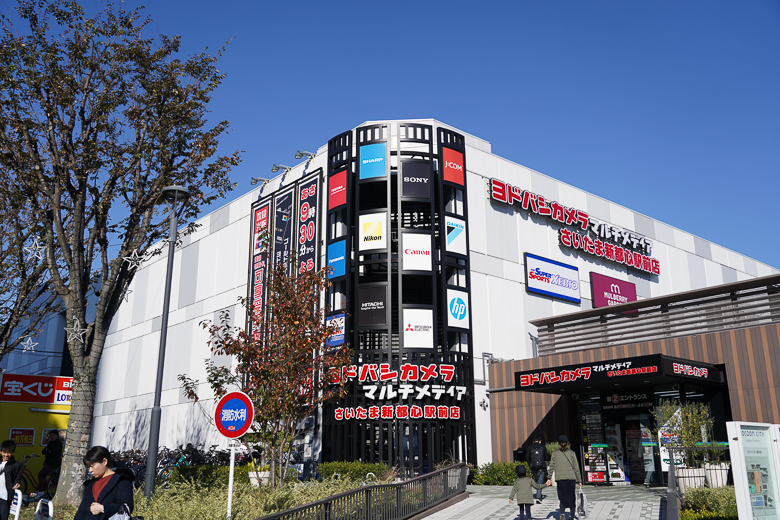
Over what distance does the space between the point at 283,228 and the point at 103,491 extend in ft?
83.7

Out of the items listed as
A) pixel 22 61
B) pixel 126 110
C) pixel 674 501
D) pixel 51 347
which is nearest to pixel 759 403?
pixel 674 501

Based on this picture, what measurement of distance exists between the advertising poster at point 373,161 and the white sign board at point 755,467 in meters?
19.4

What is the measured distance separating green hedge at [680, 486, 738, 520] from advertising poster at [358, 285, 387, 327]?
44.4ft

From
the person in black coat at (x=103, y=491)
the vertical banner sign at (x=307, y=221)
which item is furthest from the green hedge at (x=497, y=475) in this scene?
the person in black coat at (x=103, y=491)

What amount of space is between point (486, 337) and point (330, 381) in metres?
13.1

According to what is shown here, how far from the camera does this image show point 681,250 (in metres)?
39.7

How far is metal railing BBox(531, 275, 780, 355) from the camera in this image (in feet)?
61.8

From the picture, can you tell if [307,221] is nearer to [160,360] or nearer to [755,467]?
[160,360]

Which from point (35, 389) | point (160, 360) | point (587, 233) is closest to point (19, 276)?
point (35, 389)

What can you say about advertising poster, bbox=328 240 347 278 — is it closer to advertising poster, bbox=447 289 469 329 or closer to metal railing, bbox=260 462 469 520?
advertising poster, bbox=447 289 469 329

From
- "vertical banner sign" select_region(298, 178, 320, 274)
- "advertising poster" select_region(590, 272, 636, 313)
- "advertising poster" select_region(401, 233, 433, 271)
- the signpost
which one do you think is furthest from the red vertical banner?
the signpost

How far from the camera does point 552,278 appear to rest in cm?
3112

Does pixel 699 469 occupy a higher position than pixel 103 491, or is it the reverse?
pixel 103 491

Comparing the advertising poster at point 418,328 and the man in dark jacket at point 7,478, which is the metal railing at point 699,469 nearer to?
the advertising poster at point 418,328
